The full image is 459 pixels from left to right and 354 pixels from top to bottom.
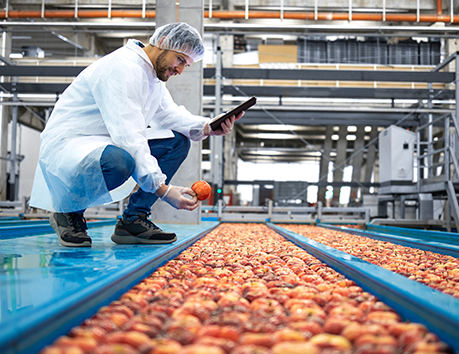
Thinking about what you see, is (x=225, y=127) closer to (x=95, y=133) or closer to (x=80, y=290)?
(x=95, y=133)

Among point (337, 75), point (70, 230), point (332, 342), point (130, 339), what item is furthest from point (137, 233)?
point (337, 75)

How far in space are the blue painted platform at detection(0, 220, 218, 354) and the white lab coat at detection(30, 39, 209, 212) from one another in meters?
0.24

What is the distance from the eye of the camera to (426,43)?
963 centimetres

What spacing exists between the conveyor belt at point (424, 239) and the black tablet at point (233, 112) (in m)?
1.37

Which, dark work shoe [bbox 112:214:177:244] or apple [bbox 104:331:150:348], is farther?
dark work shoe [bbox 112:214:177:244]

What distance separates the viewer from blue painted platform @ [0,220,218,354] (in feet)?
2.05

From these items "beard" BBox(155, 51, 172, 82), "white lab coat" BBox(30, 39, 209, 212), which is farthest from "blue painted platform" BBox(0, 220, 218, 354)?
"beard" BBox(155, 51, 172, 82)

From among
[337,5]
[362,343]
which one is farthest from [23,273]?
[337,5]

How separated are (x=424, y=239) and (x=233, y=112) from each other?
88.2 inches

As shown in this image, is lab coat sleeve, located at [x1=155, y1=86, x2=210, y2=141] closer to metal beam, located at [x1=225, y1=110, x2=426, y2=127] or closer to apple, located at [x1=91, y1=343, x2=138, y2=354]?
apple, located at [x1=91, y1=343, x2=138, y2=354]

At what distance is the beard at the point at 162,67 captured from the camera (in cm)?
174

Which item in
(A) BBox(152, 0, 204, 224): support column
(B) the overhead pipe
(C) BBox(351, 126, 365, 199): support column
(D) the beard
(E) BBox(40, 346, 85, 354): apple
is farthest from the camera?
(C) BBox(351, 126, 365, 199): support column

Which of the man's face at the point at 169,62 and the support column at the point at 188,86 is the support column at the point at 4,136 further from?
the man's face at the point at 169,62

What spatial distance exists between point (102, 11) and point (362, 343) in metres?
9.42
